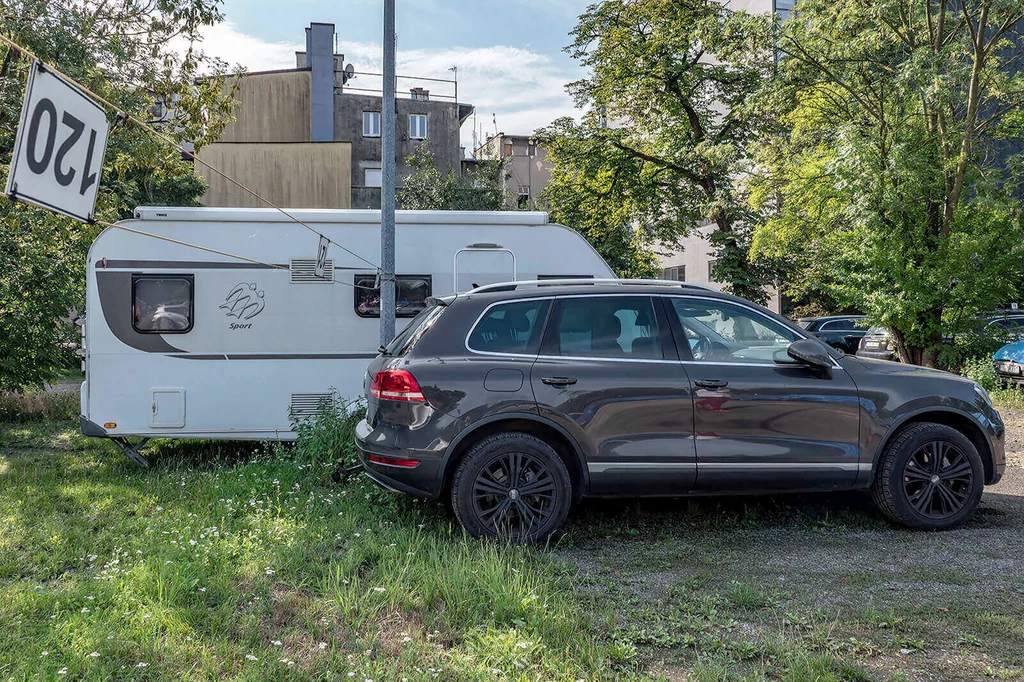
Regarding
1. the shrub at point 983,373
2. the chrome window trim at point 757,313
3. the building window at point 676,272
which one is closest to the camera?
the chrome window trim at point 757,313

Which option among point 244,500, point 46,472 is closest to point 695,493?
point 244,500

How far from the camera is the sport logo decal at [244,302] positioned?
8.91m

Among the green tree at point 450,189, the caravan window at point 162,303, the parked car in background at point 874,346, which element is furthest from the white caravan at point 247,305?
the green tree at point 450,189

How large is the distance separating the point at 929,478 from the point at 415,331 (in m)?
3.91

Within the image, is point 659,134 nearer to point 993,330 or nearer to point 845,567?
point 993,330

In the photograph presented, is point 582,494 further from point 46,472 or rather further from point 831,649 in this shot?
point 46,472

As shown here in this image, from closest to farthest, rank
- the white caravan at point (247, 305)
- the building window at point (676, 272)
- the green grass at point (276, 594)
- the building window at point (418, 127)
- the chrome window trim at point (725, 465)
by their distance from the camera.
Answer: the green grass at point (276, 594) < the chrome window trim at point (725, 465) < the white caravan at point (247, 305) < the building window at point (418, 127) < the building window at point (676, 272)

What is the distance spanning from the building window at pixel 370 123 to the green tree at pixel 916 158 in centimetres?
2436

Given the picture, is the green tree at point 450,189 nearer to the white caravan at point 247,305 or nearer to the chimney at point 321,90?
the chimney at point 321,90

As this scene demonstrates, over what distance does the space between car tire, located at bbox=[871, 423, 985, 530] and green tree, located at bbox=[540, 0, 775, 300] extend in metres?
14.3

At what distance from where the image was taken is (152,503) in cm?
695

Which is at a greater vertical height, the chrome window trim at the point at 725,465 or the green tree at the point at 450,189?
the green tree at the point at 450,189

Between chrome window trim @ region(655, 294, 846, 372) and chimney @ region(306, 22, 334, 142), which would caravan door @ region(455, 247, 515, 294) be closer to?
chrome window trim @ region(655, 294, 846, 372)

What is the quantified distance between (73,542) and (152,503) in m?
1.15
